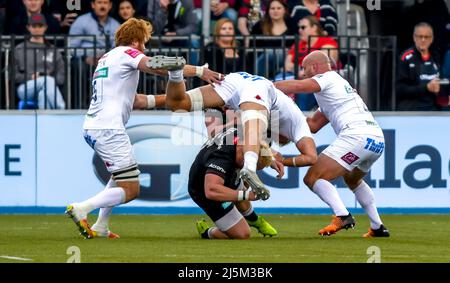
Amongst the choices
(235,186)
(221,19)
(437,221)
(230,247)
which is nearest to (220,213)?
(235,186)

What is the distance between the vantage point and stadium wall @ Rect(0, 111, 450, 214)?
2142 cm

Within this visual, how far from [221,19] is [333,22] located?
178 centimetres

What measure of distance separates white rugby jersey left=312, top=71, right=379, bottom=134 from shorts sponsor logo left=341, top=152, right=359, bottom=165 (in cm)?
31

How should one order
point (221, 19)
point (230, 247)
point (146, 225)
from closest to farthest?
point (230, 247) → point (146, 225) → point (221, 19)

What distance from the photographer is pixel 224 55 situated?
21984 millimetres

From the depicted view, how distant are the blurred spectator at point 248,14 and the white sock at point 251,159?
813cm

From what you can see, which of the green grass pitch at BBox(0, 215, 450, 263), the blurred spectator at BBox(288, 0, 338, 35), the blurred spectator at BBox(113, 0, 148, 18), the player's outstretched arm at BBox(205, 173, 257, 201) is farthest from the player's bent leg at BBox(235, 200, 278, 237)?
the blurred spectator at BBox(113, 0, 148, 18)

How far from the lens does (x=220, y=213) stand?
16391 millimetres

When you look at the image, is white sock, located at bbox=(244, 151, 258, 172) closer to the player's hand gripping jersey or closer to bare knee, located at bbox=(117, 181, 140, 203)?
the player's hand gripping jersey

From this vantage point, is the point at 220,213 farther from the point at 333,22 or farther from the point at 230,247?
the point at 333,22

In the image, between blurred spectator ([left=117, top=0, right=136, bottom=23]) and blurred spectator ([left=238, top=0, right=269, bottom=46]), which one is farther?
blurred spectator ([left=238, top=0, right=269, bottom=46])

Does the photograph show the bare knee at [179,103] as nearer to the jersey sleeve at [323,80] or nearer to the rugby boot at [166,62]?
the rugby boot at [166,62]

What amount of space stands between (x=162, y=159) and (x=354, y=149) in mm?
5154

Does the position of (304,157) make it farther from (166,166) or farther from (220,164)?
(166,166)
